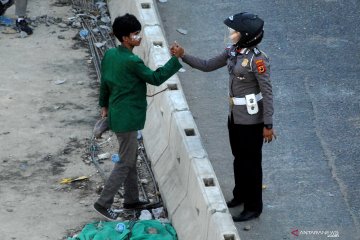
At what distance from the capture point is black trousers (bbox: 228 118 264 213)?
9.58 meters

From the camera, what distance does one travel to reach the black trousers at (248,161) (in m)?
9.58

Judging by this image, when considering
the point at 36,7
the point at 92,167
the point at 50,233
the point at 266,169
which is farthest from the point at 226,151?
the point at 36,7

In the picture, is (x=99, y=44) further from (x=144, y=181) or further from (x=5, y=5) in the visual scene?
(x=144, y=181)

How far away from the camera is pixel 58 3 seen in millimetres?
15648

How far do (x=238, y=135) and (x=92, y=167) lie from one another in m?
2.14

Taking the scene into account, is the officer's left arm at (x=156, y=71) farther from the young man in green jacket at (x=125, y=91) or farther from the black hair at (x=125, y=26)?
the black hair at (x=125, y=26)

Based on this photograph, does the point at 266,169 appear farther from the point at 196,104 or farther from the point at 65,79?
the point at 65,79

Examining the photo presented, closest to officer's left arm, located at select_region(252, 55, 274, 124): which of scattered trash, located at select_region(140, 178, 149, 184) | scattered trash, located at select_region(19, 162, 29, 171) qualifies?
scattered trash, located at select_region(140, 178, 149, 184)

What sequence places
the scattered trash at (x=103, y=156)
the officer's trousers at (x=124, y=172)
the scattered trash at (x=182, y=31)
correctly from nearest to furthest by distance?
the officer's trousers at (x=124, y=172)
the scattered trash at (x=103, y=156)
the scattered trash at (x=182, y=31)

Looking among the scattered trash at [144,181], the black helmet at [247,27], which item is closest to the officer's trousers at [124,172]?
the scattered trash at [144,181]

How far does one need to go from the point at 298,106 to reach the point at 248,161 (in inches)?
106

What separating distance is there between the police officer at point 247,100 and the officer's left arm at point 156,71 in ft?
0.53

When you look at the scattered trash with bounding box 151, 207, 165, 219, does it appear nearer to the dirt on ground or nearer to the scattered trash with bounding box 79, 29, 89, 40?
the dirt on ground

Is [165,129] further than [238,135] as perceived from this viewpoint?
Yes
